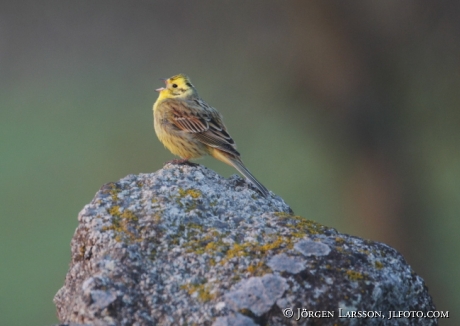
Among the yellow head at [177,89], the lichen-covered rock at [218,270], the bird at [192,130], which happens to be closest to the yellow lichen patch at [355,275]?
the lichen-covered rock at [218,270]

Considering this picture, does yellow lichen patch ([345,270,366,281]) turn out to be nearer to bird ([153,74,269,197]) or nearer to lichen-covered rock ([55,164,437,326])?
lichen-covered rock ([55,164,437,326])

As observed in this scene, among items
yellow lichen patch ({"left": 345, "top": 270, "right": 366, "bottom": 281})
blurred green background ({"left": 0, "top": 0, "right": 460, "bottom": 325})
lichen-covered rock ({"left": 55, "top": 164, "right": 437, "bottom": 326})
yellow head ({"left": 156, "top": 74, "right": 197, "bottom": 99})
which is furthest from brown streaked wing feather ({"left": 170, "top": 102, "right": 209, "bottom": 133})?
blurred green background ({"left": 0, "top": 0, "right": 460, "bottom": 325})

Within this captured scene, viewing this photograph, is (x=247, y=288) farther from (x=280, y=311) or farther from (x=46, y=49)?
(x=46, y=49)

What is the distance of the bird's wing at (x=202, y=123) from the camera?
22.6 ft

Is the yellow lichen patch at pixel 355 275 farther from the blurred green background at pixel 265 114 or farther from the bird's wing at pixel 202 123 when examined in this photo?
the blurred green background at pixel 265 114

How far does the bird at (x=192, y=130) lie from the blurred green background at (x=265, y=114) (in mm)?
5123

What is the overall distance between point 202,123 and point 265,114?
680cm

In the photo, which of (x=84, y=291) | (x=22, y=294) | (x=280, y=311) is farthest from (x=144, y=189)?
(x=22, y=294)

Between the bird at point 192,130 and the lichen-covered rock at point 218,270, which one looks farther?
the bird at point 192,130

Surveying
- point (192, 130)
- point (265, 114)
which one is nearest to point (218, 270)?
point (192, 130)

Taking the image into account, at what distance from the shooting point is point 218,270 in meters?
Answer: 3.65

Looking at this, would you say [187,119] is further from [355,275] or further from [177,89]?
[355,275]

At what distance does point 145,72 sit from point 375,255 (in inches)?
515

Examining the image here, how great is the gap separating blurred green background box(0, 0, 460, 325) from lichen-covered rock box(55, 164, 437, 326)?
7.84m
